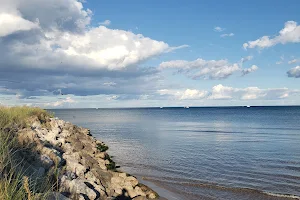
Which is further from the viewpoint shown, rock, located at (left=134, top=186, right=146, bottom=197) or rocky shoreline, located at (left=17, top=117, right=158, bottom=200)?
rock, located at (left=134, top=186, right=146, bottom=197)

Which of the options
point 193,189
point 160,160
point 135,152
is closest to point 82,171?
point 193,189

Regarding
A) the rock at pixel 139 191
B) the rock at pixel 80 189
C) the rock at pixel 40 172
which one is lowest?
the rock at pixel 139 191

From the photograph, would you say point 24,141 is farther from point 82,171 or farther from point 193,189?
point 193,189

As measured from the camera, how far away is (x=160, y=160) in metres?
27.1

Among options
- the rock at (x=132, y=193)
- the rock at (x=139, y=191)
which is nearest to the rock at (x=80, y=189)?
the rock at (x=132, y=193)

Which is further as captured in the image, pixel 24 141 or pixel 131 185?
pixel 131 185

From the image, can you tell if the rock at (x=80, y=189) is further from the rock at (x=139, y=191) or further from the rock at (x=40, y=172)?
the rock at (x=139, y=191)

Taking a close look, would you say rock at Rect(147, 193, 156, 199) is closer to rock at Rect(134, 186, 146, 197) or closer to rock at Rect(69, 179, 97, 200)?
rock at Rect(134, 186, 146, 197)

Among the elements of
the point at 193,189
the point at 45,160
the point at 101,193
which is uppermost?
the point at 45,160

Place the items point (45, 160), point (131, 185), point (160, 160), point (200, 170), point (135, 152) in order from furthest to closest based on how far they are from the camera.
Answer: point (135, 152)
point (160, 160)
point (200, 170)
point (131, 185)
point (45, 160)

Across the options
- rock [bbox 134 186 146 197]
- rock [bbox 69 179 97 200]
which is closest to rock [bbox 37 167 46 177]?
rock [bbox 69 179 97 200]

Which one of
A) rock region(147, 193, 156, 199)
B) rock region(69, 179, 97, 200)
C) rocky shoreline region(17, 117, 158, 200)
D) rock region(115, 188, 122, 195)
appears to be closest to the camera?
rocky shoreline region(17, 117, 158, 200)

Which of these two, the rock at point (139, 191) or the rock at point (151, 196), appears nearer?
the rock at point (139, 191)

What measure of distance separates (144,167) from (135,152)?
7599 millimetres
